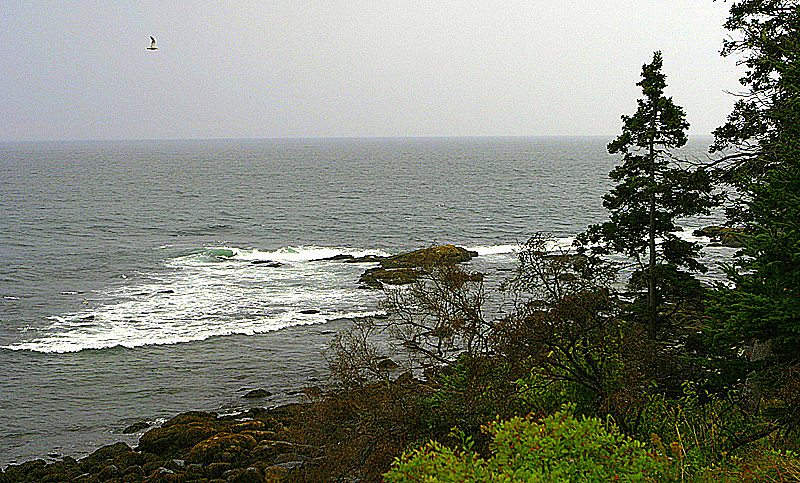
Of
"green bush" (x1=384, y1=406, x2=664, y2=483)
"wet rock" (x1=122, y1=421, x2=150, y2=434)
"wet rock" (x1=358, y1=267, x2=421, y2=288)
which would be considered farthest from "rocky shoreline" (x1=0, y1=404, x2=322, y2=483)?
"wet rock" (x1=358, y1=267, x2=421, y2=288)

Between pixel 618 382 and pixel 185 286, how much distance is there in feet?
115

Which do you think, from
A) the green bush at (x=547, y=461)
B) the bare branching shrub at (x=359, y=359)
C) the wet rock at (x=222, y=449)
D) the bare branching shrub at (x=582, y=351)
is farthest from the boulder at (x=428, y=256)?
the green bush at (x=547, y=461)

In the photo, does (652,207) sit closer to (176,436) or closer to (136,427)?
(176,436)

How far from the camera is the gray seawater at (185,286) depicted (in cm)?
2591

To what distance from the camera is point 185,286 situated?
42656 mm

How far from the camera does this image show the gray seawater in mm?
25906

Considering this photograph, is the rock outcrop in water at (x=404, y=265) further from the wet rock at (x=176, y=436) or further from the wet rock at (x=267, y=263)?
the wet rock at (x=176, y=436)

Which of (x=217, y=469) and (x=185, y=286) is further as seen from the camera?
(x=185, y=286)

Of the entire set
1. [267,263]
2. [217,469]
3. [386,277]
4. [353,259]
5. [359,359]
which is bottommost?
[217,469]

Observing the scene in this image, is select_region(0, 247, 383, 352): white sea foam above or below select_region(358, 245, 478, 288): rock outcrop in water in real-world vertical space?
below

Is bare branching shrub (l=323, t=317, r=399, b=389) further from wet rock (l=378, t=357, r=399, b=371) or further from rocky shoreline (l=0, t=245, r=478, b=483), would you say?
rocky shoreline (l=0, t=245, r=478, b=483)

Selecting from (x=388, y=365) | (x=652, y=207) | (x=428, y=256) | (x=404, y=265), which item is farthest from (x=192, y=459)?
(x=428, y=256)

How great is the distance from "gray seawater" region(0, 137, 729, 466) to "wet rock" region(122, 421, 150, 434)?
15.9 inches

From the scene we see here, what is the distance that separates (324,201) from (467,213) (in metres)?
24.4
